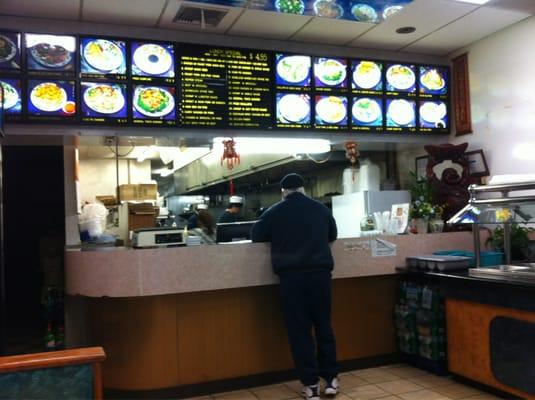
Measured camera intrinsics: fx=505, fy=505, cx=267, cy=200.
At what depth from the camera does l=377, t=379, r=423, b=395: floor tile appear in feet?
12.5

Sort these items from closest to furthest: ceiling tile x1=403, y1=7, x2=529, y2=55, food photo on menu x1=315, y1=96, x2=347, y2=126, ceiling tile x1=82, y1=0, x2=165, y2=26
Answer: ceiling tile x1=82, y1=0, x2=165, y2=26 < ceiling tile x1=403, y1=7, x2=529, y2=55 < food photo on menu x1=315, y1=96, x2=347, y2=126

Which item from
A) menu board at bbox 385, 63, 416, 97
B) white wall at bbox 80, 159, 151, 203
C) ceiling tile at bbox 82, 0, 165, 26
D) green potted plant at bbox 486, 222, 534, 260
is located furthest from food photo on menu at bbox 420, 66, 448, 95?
white wall at bbox 80, 159, 151, 203

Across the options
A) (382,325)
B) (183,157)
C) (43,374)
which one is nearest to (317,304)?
(382,325)

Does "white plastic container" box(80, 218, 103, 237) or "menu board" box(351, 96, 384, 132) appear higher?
"menu board" box(351, 96, 384, 132)

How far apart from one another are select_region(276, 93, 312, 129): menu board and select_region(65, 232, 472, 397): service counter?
1.35 m

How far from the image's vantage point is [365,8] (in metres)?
4.16

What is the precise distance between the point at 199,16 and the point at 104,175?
3.76 metres

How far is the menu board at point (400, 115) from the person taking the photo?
528cm

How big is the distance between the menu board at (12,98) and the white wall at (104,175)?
2.88 m

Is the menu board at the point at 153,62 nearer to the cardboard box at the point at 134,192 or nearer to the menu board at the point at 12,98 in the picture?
the menu board at the point at 12,98

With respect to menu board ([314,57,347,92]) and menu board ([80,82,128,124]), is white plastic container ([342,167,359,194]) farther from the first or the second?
menu board ([80,82,128,124])

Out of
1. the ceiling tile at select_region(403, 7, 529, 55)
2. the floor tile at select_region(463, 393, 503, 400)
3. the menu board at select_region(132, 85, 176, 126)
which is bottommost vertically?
the floor tile at select_region(463, 393, 503, 400)

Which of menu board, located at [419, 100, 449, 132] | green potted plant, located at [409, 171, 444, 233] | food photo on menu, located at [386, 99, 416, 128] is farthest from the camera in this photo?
menu board, located at [419, 100, 449, 132]

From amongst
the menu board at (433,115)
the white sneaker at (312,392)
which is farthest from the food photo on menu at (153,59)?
the white sneaker at (312,392)
